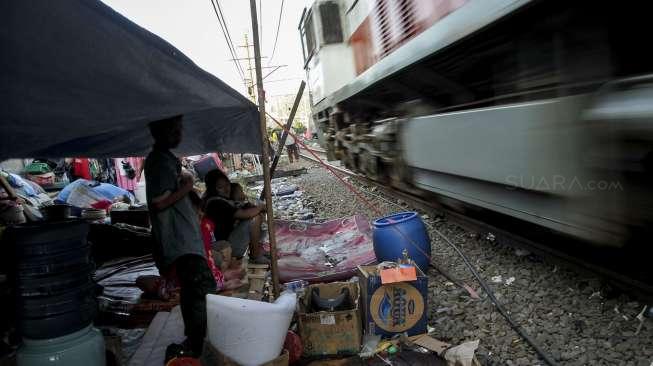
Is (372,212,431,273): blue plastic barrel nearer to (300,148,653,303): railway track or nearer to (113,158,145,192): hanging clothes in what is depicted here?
(300,148,653,303): railway track

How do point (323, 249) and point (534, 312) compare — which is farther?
point (323, 249)

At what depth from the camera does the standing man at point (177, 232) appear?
9.33ft

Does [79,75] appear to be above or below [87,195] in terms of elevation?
above

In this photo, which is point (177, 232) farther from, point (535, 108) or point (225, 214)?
point (535, 108)

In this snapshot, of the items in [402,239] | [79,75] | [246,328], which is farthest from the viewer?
[402,239]

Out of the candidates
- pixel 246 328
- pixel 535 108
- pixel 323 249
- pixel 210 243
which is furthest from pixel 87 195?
pixel 535 108

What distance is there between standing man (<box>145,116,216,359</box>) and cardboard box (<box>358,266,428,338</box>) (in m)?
1.10

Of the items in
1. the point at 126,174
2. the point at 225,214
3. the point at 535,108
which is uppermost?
the point at 535,108

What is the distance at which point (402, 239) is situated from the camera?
12.9ft

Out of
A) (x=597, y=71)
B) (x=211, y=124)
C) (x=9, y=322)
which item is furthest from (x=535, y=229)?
(x=9, y=322)

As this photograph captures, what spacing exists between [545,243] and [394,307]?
1.94 m

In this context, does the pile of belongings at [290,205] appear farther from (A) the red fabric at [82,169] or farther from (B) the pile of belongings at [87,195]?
(A) the red fabric at [82,169]

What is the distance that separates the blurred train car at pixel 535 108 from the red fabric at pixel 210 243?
2.29 m

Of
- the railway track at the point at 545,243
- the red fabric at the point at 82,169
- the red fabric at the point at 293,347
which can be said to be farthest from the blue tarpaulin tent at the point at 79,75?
the red fabric at the point at 82,169
